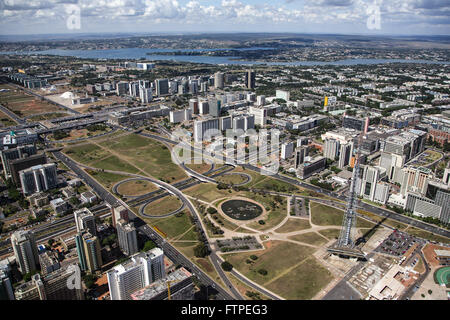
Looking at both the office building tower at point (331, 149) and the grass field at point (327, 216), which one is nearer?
the grass field at point (327, 216)

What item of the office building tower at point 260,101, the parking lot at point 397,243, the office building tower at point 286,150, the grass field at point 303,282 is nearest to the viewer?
the grass field at point 303,282

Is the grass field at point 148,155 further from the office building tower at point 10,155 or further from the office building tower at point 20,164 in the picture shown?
the office building tower at point 10,155

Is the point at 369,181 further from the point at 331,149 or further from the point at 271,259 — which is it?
the point at 271,259

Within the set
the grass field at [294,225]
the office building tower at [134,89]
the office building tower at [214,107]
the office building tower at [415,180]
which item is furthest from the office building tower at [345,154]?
the office building tower at [134,89]

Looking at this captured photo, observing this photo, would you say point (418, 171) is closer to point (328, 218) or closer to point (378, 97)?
point (328, 218)

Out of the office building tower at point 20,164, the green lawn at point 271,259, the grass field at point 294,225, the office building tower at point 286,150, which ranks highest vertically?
the office building tower at point 20,164

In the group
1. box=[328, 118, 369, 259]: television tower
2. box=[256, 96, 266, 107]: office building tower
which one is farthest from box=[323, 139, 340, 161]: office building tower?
box=[256, 96, 266, 107]: office building tower

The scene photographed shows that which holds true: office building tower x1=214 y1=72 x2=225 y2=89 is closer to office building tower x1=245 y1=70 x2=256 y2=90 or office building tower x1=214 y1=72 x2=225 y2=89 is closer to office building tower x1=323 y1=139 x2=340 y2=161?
office building tower x1=245 y1=70 x2=256 y2=90
